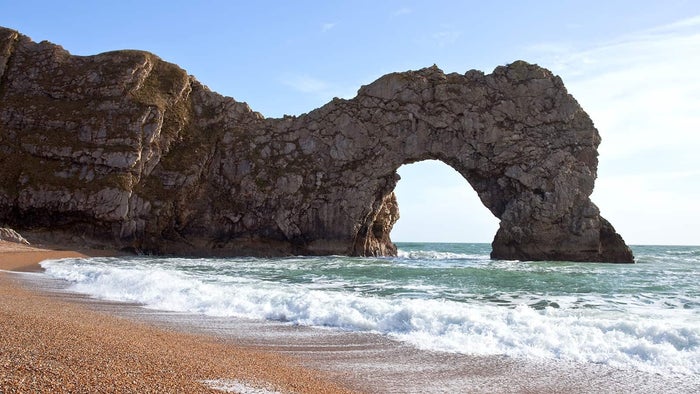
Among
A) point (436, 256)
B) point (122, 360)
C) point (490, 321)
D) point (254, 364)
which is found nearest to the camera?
point (122, 360)

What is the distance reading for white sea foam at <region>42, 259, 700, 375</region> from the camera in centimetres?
840

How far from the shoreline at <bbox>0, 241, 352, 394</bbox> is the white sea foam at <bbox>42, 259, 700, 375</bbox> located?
2.86 meters

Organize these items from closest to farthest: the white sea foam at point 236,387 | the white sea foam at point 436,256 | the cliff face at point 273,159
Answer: the white sea foam at point 236,387 → the cliff face at point 273,159 → the white sea foam at point 436,256

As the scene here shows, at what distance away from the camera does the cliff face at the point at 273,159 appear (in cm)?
4325

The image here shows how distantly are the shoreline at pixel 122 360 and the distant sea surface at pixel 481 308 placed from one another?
111 inches

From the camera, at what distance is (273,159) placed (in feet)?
160

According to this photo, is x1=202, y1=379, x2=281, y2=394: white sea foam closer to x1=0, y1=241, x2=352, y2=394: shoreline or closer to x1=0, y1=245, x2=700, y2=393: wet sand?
x1=0, y1=241, x2=352, y2=394: shoreline

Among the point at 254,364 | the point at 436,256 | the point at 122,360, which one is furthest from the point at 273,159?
the point at 122,360

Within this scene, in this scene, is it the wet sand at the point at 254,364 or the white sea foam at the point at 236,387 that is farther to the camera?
the white sea foam at the point at 236,387

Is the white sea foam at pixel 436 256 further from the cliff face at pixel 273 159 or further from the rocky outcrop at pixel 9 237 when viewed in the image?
the rocky outcrop at pixel 9 237

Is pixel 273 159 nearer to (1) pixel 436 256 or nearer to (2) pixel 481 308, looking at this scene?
(1) pixel 436 256

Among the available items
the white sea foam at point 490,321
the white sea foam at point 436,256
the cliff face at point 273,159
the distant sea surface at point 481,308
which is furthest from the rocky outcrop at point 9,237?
the white sea foam at point 436,256

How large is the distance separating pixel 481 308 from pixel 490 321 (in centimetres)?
205

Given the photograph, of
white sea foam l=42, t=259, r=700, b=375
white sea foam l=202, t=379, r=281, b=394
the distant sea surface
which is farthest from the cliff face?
white sea foam l=202, t=379, r=281, b=394
